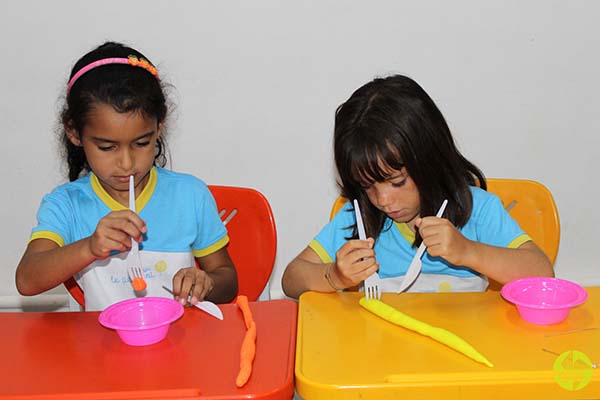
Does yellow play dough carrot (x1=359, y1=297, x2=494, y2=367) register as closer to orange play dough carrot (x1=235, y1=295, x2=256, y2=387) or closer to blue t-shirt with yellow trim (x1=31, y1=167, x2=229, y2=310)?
orange play dough carrot (x1=235, y1=295, x2=256, y2=387)

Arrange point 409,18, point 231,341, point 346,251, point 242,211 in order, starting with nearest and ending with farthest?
point 231,341, point 346,251, point 242,211, point 409,18

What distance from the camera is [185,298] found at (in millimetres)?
1232

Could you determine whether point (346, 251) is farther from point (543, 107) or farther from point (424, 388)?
point (543, 107)

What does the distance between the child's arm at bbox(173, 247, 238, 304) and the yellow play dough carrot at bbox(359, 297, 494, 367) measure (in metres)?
0.29

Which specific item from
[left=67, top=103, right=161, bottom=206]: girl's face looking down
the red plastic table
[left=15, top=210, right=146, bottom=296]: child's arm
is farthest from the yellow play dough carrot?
[left=67, top=103, right=161, bottom=206]: girl's face looking down

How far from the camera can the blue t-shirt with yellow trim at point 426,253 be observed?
1389 mm

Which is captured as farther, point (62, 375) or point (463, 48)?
point (463, 48)

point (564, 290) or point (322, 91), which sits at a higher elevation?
point (322, 91)

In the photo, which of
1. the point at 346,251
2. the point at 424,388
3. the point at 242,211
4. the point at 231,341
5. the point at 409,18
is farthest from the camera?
the point at 409,18

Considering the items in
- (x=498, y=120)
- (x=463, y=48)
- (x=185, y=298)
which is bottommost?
(x=185, y=298)

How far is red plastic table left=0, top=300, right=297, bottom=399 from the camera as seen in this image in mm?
927

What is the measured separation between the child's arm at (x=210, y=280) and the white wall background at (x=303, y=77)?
450 mm

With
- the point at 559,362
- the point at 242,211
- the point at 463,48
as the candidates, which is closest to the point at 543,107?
the point at 463,48

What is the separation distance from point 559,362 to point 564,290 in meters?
0.21
